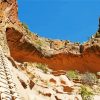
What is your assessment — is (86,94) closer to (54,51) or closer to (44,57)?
(44,57)

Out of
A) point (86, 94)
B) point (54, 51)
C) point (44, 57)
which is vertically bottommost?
point (86, 94)

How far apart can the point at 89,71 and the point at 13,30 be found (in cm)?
873

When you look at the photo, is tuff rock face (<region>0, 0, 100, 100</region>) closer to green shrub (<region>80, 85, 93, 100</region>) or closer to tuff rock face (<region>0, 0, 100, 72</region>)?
tuff rock face (<region>0, 0, 100, 72</region>)

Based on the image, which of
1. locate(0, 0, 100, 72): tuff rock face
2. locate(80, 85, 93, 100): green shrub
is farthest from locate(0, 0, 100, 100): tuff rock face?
locate(80, 85, 93, 100): green shrub

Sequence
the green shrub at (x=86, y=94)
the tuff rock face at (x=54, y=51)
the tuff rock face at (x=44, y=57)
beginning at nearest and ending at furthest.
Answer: the tuff rock face at (x=44, y=57) → the green shrub at (x=86, y=94) → the tuff rock face at (x=54, y=51)

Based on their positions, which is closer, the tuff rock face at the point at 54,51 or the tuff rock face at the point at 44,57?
the tuff rock face at the point at 44,57

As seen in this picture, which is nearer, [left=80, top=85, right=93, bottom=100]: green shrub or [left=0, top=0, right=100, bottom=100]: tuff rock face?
[left=0, top=0, right=100, bottom=100]: tuff rock face

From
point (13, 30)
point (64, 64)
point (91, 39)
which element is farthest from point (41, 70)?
point (91, 39)

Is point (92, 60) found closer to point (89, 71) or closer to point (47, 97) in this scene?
point (89, 71)

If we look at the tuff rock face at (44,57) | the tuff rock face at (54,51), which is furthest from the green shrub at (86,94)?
the tuff rock face at (54,51)

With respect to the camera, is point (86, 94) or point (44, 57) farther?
point (44, 57)

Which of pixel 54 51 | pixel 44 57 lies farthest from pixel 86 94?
pixel 54 51

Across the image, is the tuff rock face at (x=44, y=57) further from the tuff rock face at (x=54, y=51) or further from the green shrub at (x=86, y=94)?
the green shrub at (x=86, y=94)

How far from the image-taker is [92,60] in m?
Answer: 31.3
